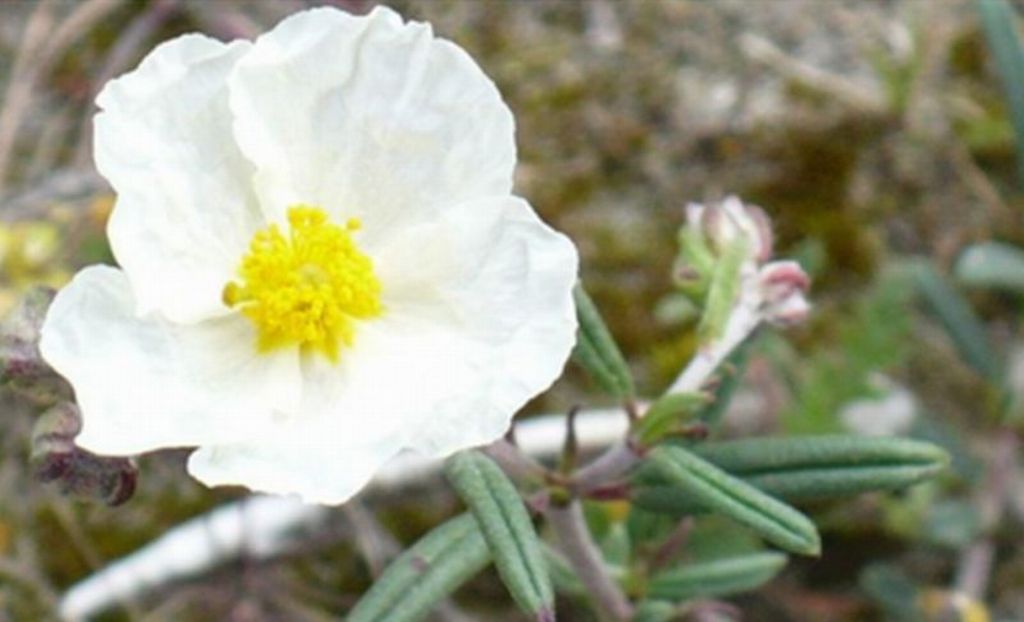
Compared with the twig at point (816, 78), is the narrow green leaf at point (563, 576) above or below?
below

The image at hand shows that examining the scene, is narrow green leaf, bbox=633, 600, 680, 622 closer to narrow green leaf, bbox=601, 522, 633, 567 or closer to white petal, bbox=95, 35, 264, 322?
narrow green leaf, bbox=601, 522, 633, 567

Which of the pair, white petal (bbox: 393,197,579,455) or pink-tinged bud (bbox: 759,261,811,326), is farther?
pink-tinged bud (bbox: 759,261,811,326)

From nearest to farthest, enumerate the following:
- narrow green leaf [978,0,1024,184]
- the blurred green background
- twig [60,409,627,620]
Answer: narrow green leaf [978,0,1024,184], twig [60,409,627,620], the blurred green background

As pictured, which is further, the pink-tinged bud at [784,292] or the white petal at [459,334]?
the pink-tinged bud at [784,292]

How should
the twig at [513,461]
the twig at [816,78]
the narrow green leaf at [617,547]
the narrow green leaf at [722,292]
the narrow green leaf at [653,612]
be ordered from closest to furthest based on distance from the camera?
the twig at [513,461]
the narrow green leaf at [722,292]
the narrow green leaf at [653,612]
the narrow green leaf at [617,547]
the twig at [816,78]

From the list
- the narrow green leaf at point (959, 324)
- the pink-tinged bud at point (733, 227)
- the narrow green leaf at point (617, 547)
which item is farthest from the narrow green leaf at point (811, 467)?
the narrow green leaf at point (959, 324)

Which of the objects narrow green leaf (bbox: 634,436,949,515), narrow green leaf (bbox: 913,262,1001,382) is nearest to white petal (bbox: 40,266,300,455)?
narrow green leaf (bbox: 634,436,949,515)

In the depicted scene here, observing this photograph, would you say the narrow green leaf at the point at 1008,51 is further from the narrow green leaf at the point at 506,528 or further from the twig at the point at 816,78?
the narrow green leaf at the point at 506,528
